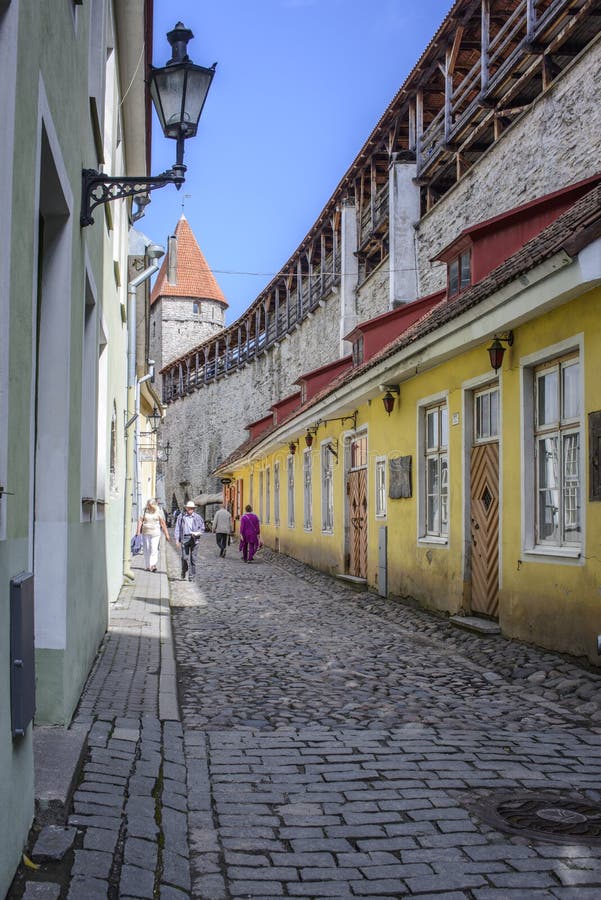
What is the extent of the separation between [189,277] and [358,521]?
187ft

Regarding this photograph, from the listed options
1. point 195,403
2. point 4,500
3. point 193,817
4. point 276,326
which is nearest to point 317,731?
point 193,817

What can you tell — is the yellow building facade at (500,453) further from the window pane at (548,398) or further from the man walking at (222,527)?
the man walking at (222,527)

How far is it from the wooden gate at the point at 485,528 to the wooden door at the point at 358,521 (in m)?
5.17

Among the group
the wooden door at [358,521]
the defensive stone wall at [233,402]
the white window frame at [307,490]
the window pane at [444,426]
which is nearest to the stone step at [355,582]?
the wooden door at [358,521]

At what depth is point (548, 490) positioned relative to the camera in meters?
8.39

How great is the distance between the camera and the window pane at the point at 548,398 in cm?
821

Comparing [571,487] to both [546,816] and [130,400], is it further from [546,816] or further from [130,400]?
[130,400]

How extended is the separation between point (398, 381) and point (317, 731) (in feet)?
25.1

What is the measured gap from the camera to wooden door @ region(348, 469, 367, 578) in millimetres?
15406

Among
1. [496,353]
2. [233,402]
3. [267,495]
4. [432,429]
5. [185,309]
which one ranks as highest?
[185,309]

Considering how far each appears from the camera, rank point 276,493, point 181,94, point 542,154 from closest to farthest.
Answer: point 181,94
point 542,154
point 276,493

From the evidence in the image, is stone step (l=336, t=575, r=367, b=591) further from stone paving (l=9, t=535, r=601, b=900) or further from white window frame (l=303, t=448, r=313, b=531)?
stone paving (l=9, t=535, r=601, b=900)

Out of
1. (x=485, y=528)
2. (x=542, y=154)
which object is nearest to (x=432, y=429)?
(x=485, y=528)

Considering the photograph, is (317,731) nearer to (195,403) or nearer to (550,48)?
(550,48)
